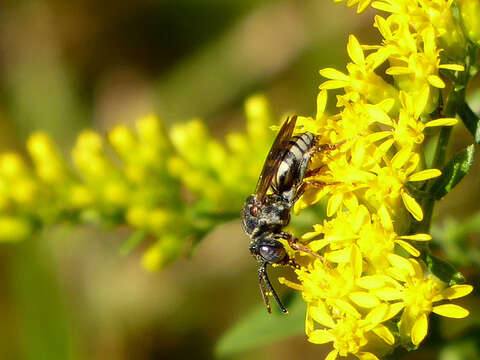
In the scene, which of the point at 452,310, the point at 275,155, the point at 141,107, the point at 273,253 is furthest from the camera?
the point at 141,107

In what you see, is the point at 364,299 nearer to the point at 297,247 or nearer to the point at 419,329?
the point at 419,329

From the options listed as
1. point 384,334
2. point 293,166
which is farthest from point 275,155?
point 384,334

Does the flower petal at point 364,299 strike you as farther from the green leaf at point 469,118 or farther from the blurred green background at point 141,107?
the blurred green background at point 141,107

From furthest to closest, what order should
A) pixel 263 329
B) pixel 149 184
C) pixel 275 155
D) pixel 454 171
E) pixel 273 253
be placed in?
1. pixel 149 184
2. pixel 263 329
3. pixel 275 155
4. pixel 273 253
5. pixel 454 171

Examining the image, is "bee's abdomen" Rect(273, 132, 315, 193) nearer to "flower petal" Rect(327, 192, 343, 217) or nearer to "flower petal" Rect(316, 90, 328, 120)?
"flower petal" Rect(316, 90, 328, 120)

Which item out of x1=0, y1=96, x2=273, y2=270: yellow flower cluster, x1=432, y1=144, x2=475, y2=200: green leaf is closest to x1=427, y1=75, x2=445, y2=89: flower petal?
x1=432, y1=144, x2=475, y2=200: green leaf

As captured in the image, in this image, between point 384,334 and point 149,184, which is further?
point 149,184

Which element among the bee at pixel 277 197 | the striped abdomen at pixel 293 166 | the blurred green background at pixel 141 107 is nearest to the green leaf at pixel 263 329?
the bee at pixel 277 197
